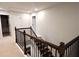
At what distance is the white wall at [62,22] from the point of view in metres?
3.35

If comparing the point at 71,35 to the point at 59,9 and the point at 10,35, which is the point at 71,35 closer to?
the point at 59,9

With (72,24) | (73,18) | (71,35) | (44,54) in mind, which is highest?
(73,18)

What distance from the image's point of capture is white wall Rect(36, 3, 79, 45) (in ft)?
11.0

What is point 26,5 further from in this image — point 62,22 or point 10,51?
point 10,51

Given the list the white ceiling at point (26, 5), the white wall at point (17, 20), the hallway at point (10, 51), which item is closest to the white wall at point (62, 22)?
the white ceiling at point (26, 5)

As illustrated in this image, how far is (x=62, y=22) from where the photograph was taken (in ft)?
13.1

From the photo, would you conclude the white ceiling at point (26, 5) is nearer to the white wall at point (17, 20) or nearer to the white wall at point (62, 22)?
the white wall at point (62, 22)

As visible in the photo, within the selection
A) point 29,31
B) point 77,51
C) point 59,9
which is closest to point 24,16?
point 29,31

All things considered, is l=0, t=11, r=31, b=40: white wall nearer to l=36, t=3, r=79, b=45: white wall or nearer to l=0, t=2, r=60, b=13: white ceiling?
l=0, t=2, r=60, b=13: white ceiling

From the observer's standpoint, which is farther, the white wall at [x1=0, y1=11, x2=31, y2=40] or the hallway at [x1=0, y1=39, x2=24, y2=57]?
the white wall at [x1=0, y1=11, x2=31, y2=40]

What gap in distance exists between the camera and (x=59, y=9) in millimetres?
4184

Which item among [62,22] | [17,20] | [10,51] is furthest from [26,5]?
[17,20]

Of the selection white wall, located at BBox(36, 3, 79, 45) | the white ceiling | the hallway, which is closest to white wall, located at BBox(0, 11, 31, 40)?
the white ceiling

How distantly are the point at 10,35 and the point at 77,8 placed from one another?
5369 millimetres
